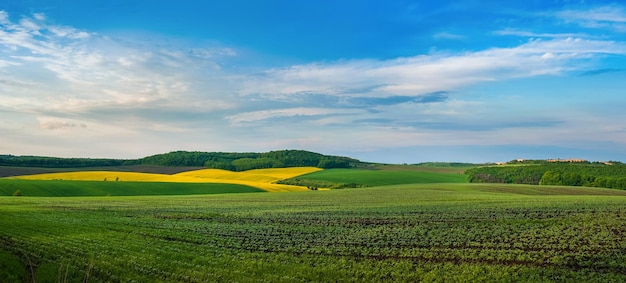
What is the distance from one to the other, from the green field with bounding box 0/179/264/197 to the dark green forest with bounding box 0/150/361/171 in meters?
46.4

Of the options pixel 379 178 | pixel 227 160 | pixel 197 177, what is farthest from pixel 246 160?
pixel 379 178

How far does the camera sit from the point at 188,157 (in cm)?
14475

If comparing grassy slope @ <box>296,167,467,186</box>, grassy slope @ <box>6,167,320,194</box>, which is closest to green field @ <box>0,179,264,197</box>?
grassy slope @ <box>6,167,320,194</box>

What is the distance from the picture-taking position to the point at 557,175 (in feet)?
343

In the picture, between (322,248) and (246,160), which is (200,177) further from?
(322,248)

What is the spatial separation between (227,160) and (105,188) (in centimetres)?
7249

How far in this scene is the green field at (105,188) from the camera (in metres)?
66.4

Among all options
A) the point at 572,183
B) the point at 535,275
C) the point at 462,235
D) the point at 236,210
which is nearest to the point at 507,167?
the point at 572,183

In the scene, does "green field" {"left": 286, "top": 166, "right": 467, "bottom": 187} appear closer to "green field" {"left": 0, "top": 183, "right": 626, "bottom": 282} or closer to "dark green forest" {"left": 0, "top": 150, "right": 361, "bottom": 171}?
"dark green forest" {"left": 0, "top": 150, "right": 361, "bottom": 171}

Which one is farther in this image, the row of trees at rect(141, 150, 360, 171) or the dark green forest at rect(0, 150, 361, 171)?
the row of trees at rect(141, 150, 360, 171)

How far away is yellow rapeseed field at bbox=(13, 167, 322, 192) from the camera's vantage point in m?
87.6

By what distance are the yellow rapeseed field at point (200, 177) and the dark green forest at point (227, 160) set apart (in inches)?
603

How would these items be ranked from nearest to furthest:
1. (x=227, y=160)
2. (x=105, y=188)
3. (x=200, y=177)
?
(x=105, y=188) → (x=200, y=177) → (x=227, y=160)

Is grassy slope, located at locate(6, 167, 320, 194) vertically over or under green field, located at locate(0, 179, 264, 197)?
over
